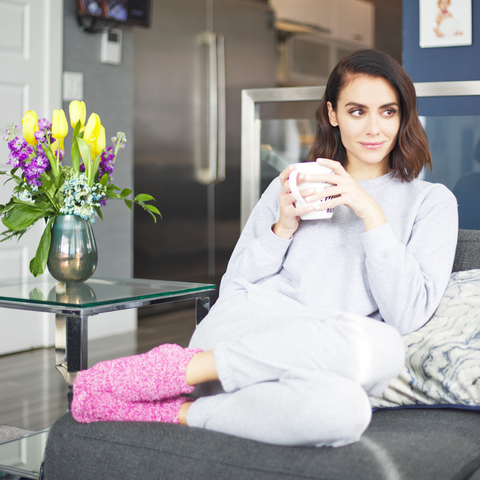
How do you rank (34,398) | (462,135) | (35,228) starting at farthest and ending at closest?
(35,228)
(34,398)
(462,135)

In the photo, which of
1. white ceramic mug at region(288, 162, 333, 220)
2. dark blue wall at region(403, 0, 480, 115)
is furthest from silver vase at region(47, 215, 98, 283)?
dark blue wall at region(403, 0, 480, 115)

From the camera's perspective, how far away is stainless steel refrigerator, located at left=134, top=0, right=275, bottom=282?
3998mm

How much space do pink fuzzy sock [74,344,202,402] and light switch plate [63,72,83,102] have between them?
2.42 metres

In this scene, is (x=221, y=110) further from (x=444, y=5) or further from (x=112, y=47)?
(x=444, y=5)

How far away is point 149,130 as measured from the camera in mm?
4012

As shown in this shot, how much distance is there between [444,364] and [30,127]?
1.14 metres

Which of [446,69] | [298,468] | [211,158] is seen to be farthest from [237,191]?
[298,468]

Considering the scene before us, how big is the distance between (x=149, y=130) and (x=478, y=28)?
6.64 ft

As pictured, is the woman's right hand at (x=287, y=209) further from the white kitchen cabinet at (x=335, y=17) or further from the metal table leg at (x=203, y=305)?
the white kitchen cabinet at (x=335, y=17)

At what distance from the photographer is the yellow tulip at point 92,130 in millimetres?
1715

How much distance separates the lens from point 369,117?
1.47m

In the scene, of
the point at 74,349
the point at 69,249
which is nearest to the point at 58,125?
the point at 69,249

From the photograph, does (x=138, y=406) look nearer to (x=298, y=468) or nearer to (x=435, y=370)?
(x=298, y=468)

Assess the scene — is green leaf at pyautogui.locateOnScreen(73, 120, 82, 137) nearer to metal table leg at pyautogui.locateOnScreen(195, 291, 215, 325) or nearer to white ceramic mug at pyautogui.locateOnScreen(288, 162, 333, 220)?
metal table leg at pyautogui.locateOnScreen(195, 291, 215, 325)
